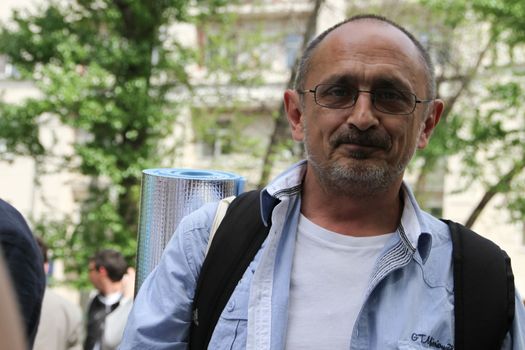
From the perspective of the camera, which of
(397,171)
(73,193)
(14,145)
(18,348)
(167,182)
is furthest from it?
(73,193)

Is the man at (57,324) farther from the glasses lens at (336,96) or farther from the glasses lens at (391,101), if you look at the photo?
the glasses lens at (391,101)

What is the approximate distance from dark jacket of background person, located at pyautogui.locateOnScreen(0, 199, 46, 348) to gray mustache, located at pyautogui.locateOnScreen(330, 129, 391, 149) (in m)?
1.04

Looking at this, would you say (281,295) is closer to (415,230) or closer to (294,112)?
(415,230)

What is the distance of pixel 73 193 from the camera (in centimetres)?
2525

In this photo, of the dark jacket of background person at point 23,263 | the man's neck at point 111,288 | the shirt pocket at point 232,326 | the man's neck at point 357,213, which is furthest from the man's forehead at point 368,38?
the man's neck at point 111,288

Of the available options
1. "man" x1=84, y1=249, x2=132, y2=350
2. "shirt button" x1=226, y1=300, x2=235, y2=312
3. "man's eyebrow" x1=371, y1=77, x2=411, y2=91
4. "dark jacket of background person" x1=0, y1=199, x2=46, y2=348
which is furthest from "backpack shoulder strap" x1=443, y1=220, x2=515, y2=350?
"man" x1=84, y1=249, x2=132, y2=350

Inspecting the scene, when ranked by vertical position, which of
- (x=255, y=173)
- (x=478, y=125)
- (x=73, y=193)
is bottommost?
(x=73, y=193)

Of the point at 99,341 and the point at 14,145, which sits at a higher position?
the point at 14,145

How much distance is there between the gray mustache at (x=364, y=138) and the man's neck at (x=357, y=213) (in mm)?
138

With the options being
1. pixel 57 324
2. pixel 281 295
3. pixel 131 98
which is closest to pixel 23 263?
pixel 281 295

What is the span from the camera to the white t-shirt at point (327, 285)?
193 centimetres

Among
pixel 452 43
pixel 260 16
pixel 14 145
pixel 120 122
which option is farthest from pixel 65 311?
pixel 260 16

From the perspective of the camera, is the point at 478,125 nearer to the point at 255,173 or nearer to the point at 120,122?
the point at 255,173

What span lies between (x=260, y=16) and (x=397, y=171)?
55.2 feet
